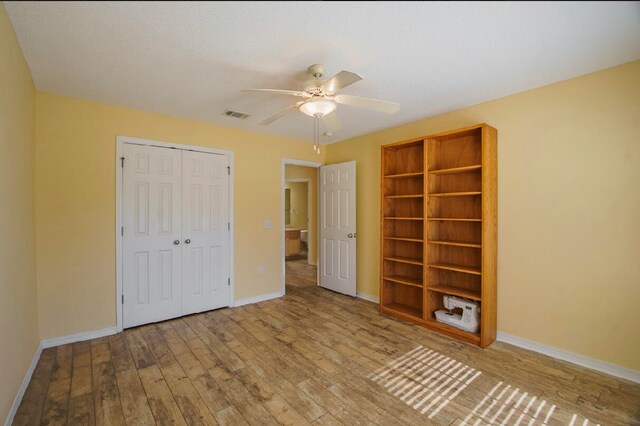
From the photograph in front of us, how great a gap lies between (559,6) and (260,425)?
3072 millimetres

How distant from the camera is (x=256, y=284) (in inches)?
169

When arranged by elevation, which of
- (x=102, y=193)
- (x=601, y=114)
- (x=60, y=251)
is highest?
(x=601, y=114)

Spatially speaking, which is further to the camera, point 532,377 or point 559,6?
point 532,377

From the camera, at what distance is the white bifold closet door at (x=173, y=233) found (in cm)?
330

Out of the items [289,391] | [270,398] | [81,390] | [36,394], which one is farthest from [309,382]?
[36,394]

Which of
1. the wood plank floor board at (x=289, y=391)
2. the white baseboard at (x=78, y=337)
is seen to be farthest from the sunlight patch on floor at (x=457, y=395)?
the white baseboard at (x=78, y=337)

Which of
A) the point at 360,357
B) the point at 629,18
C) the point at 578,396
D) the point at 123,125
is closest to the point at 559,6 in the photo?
the point at 629,18

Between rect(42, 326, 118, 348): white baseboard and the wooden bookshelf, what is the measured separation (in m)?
3.22

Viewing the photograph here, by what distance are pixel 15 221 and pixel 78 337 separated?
5.13 feet

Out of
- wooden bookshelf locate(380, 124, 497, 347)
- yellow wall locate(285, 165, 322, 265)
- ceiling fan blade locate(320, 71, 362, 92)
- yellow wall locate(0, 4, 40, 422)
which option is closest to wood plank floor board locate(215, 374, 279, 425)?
yellow wall locate(0, 4, 40, 422)

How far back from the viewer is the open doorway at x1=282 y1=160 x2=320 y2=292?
5457mm

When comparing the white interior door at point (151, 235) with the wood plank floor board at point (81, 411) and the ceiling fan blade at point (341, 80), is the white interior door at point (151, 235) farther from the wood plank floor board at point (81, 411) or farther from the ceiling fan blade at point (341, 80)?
the ceiling fan blade at point (341, 80)

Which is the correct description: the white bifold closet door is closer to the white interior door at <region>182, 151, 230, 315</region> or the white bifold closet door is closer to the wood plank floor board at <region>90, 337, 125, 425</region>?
the white interior door at <region>182, 151, 230, 315</region>

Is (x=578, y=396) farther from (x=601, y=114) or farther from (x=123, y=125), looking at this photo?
(x=123, y=125)
